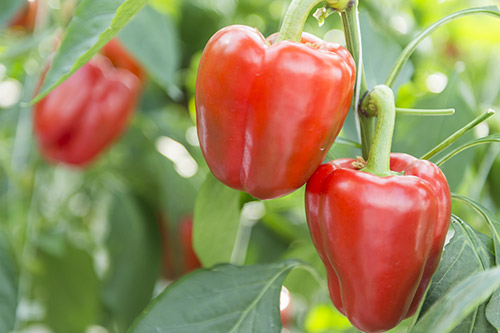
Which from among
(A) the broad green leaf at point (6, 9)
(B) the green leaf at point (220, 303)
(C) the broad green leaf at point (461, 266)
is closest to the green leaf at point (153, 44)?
(A) the broad green leaf at point (6, 9)

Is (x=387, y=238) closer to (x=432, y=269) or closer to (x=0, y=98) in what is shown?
(x=432, y=269)

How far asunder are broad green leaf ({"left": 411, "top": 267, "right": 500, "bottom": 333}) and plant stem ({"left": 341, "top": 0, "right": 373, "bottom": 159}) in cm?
14

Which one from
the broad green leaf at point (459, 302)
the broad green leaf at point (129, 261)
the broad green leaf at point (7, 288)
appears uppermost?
the broad green leaf at point (459, 302)

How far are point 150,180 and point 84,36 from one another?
0.71 meters

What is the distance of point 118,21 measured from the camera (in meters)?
0.42

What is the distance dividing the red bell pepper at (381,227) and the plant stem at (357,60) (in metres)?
0.03

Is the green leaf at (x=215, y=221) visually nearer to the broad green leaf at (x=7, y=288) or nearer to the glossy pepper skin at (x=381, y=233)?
the glossy pepper skin at (x=381, y=233)

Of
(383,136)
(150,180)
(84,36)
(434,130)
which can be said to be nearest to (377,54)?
(434,130)

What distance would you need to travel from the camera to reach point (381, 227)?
43 cm

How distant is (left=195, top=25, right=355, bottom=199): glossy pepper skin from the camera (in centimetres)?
43

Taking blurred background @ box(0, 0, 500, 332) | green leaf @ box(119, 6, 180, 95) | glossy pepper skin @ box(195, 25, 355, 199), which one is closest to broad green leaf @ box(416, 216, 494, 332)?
glossy pepper skin @ box(195, 25, 355, 199)

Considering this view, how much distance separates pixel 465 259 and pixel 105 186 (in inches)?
32.2

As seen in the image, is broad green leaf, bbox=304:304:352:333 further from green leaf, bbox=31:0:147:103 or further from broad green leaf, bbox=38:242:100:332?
green leaf, bbox=31:0:147:103

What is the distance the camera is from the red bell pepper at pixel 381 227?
0.43 m
